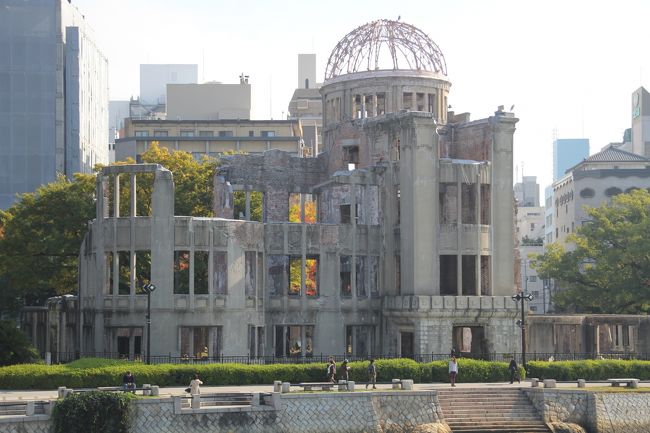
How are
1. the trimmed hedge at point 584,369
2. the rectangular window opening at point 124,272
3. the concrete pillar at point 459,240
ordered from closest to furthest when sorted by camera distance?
the trimmed hedge at point 584,369, the concrete pillar at point 459,240, the rectangular window opening at point 124,272

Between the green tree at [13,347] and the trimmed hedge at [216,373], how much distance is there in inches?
163

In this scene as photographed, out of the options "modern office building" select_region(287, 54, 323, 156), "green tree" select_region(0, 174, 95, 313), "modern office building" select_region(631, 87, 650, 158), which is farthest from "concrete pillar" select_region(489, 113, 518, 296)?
"modern office building" select_region(631, 87, 650, 158)

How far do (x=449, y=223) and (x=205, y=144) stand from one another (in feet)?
231

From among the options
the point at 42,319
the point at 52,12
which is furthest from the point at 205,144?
the point at 42,319

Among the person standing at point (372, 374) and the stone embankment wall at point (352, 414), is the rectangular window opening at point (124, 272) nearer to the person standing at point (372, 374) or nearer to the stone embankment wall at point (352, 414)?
→ the person standing at point (372, 374)

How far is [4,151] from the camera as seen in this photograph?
118750 millimetres

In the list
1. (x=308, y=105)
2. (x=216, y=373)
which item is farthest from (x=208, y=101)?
(x=216, y=373)

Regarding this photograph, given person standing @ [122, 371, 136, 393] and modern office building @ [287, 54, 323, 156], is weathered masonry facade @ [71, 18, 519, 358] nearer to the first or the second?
person standing @ [122, 371, 136, 393]

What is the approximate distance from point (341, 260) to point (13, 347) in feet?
68.9

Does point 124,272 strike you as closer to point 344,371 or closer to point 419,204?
point 419,204

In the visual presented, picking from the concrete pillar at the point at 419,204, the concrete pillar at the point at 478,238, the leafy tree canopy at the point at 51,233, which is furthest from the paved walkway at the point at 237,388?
the leafy tree canopy at the point at 51,233

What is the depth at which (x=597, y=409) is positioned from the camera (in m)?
59.5

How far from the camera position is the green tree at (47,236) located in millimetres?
85625

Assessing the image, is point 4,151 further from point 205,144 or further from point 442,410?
point 442,410
